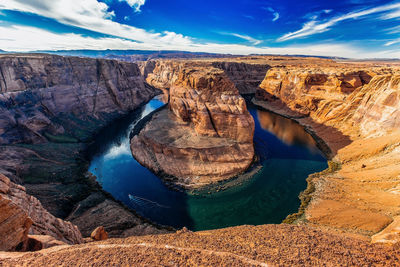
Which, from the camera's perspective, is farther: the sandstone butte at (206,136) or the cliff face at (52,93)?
the cliff face at (52,93)

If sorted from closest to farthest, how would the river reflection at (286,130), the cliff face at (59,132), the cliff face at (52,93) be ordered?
the cliff face at (59,132) → the cliff face at (52,93) → the river reflection at (286,130)

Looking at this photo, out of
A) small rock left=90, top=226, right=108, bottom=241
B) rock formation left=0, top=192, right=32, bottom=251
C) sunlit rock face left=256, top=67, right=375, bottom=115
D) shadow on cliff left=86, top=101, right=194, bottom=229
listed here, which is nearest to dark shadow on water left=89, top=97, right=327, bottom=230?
shadow on cliff left=86, top=101, right=194, bottom=229

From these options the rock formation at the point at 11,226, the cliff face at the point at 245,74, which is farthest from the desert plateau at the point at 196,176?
the cliff face at the point at 245,74

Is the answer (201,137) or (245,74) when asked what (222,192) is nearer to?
(201,137)

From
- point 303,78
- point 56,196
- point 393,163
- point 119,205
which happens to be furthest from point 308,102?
point 56,196

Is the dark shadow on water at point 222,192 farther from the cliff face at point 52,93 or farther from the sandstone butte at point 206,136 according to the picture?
the cliff face at point 52,93
